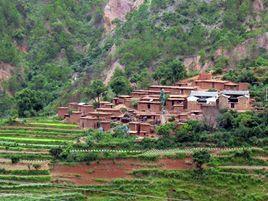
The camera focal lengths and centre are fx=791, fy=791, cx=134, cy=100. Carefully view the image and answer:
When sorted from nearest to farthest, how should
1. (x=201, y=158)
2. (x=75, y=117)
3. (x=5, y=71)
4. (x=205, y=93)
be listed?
(x=201, y=158) → (x=205, y=93) → (x=75, y=117) → (x=5, y=71)

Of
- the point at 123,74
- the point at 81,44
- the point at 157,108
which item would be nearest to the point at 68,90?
the point at 123,74

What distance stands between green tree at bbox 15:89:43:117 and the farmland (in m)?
→ 7.74

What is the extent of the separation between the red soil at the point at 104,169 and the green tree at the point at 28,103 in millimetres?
10466

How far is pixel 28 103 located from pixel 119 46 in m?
11.4

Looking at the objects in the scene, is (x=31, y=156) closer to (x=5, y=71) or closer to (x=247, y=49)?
(x=247, y=49)

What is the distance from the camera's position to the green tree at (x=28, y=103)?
4591cm

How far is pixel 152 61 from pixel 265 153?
18.1m

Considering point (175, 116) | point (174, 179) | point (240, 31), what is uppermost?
point (240, 31)

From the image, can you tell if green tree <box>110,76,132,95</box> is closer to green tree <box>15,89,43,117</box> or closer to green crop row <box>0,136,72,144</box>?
green tree <box>15,89,43,117</box>

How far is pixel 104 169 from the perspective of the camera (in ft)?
118

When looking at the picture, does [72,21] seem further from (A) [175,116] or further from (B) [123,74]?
(A) [175,116]

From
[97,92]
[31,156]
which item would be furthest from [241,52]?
[31,156]

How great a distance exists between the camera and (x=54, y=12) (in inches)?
2653

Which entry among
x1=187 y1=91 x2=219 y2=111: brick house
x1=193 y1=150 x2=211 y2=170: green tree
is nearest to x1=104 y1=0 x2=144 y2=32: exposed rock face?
x1=187 y1=91 x2=219 y2=111: brick house
